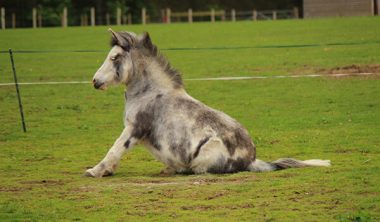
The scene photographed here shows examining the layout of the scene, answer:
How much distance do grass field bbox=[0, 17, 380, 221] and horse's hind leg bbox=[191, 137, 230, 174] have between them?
7.8 inches

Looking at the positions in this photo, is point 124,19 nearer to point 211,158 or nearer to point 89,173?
point 89,173

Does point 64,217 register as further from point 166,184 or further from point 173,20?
point 173,20

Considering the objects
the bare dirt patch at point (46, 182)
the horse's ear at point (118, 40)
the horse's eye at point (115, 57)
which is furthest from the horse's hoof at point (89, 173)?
the horse's ear at point (118, 40)

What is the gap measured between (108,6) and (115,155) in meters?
83.6

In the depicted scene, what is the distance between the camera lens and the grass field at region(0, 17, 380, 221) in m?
11.9

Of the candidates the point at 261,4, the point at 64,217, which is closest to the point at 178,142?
the point at 64,217

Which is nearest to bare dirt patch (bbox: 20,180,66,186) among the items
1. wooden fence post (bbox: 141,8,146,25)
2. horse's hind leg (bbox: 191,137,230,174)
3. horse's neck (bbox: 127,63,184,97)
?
horse's neck (bbox: 127,63,184,97)

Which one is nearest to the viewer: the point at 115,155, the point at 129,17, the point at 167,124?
the point at 167,124

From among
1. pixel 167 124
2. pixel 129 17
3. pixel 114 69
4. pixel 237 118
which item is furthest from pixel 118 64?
pixel 129 17

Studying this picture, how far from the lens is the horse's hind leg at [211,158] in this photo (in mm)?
14312

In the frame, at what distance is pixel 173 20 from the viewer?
10050 centimetres

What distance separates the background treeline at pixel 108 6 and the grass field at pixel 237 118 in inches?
1717

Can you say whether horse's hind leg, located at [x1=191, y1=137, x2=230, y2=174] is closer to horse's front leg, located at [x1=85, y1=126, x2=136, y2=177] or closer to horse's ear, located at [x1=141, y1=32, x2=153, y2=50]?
horse's front leg, located at [x1=85, y1=126, x2=136, y2=177]

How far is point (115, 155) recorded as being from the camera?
48.4ft
